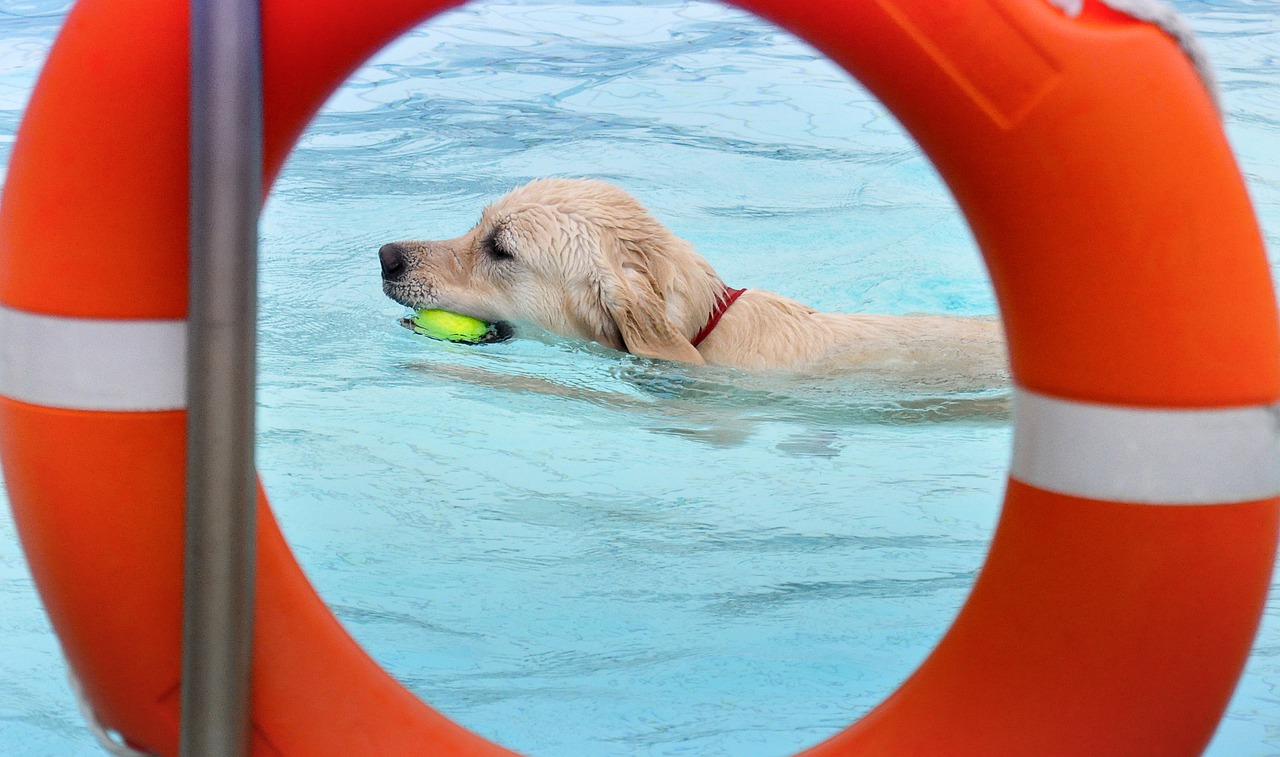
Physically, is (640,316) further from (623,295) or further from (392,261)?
(392,261)

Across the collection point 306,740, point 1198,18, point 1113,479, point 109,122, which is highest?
point 1198,18

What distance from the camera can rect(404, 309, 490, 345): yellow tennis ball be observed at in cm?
367

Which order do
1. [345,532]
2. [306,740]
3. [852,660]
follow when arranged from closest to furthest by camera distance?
[306,740]
[852,660]
[345,532]

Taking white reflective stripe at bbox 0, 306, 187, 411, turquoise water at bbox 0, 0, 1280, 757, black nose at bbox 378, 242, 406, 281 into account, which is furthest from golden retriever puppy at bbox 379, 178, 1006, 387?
white reflective stripe at bbox 0, 306, 187, 411

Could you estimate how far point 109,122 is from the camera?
133 cm

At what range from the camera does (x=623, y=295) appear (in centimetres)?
338

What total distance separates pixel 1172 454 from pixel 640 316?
2174mm

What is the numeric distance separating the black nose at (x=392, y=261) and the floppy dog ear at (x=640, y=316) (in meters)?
0.68

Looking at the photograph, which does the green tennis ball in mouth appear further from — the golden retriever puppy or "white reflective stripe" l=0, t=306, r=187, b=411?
"white reflective stripe" l=0, t=306, r=187, b=411

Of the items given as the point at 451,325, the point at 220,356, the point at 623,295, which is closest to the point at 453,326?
the point at 451,325

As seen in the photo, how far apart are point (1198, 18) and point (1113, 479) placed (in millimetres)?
7792

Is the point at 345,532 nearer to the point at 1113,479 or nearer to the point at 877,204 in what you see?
the point at 1113,479

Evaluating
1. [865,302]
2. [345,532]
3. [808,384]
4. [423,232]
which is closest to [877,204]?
[865,302]

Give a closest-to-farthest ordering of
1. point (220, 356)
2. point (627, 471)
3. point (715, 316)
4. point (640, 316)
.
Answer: point (220, 356) < point (627, 471) < point (640, 316) < point (715, 316)
